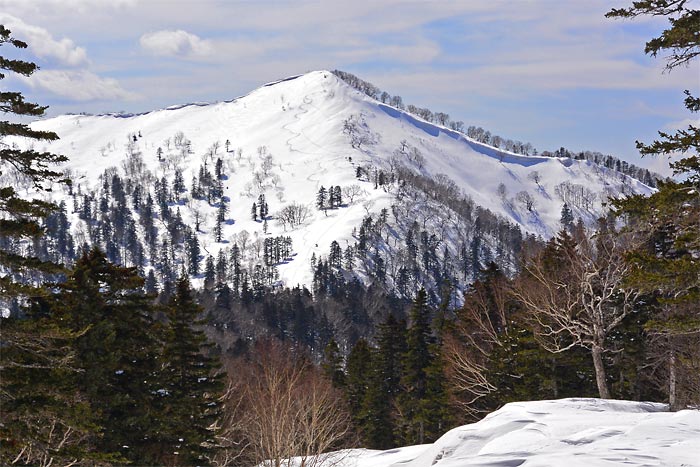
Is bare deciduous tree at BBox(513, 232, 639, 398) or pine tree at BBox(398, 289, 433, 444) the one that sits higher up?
bare deciduous tree at BBox(513, 232, 639, 398)

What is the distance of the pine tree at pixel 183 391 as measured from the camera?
23016 millimetres

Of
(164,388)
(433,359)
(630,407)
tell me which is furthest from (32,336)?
(433,359)

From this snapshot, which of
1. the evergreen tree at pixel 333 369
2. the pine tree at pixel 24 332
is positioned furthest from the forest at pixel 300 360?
the evergreen tree at pixel 333 369

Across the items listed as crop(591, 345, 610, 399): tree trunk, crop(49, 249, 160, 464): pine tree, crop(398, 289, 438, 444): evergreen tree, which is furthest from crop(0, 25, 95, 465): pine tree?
crop(398, 289, 438, 444): evergreen tree

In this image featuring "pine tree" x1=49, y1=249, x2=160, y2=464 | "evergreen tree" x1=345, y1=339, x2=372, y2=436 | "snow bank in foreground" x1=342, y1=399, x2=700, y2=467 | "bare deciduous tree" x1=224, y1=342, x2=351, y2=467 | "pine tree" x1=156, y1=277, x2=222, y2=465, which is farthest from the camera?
"evergreen tree" x1=345, y1=339, x2=372, y2=436

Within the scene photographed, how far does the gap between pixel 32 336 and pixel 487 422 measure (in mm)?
12927

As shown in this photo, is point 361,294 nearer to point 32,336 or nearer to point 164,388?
point 164,388

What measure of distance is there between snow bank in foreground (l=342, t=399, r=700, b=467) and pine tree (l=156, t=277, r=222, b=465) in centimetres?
813

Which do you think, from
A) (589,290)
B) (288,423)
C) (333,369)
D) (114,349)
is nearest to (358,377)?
(333,369)

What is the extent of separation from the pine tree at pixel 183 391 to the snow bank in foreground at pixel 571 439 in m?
8.13

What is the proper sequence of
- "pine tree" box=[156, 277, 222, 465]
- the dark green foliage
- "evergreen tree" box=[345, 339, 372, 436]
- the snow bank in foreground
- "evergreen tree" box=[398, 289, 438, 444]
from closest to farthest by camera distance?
the snow bank in foreground
"pine tree" box=[156, 277, 222, 465]
the dark green foliage
"evergreen tree" box=[398, 289, 438, 444]
"evergreen tree" box=[345, 339, 372, 436]

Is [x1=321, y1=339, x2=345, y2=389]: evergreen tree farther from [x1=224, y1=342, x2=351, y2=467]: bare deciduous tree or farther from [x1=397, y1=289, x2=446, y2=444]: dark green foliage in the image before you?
[x1=397, y1=289, x2=446, y2=444]: dark green foliage

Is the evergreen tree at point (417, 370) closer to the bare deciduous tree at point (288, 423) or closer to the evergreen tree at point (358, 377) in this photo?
the bare deciduous tree at point (288, 423)

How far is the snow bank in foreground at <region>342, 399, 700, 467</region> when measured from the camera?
12102 millimetres
